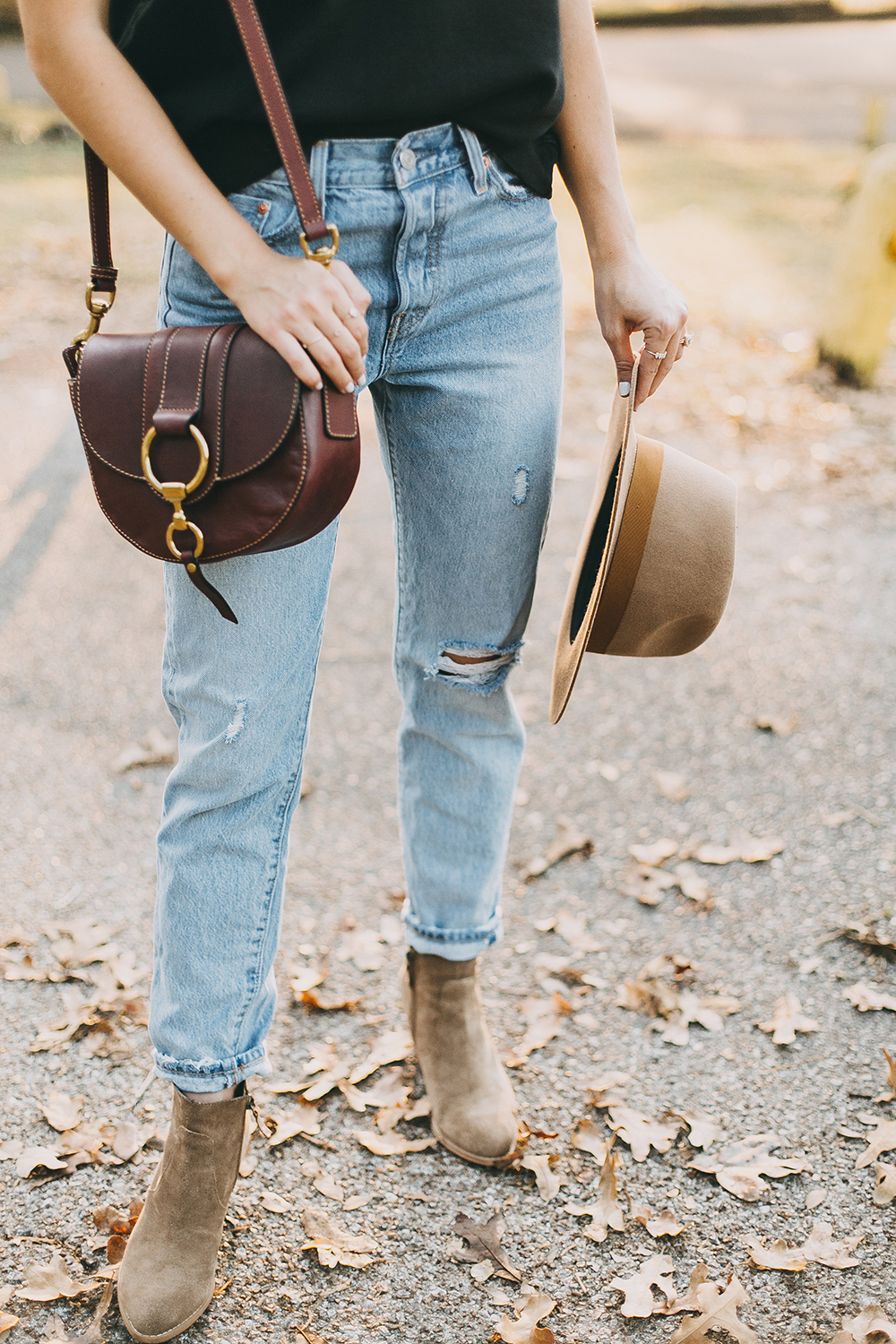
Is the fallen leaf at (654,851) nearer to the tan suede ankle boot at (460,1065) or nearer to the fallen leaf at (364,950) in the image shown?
the fallen leaf at (364,950)

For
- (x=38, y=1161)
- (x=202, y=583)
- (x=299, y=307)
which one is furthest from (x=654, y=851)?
(x=299, y=307)

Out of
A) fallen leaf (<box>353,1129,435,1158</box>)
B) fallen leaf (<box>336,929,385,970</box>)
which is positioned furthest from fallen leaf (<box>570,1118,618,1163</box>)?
fallen leaf (<box>336,929,385,970</box>)

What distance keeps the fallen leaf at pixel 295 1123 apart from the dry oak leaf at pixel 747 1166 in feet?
2.26

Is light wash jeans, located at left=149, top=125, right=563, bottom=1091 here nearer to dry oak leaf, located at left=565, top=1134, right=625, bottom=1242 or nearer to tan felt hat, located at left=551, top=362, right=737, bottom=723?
tan felt hat, located at left=551, top=362, right=737, bottom=723

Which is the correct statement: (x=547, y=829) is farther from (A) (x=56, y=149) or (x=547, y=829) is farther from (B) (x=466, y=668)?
(A) (x=56, y=149)

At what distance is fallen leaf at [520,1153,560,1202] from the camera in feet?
6.15

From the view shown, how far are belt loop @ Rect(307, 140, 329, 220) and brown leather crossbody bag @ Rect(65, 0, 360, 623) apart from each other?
0.08 metres

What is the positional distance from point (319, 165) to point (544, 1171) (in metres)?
1.65

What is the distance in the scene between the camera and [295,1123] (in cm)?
200

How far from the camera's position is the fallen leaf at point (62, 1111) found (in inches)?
77.0

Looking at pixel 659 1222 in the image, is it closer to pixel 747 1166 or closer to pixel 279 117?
pixel 747 1166

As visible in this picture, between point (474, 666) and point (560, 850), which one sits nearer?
point (474, 666)

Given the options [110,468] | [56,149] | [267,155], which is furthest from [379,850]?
[56,149]

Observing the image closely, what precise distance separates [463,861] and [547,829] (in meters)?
0.94
